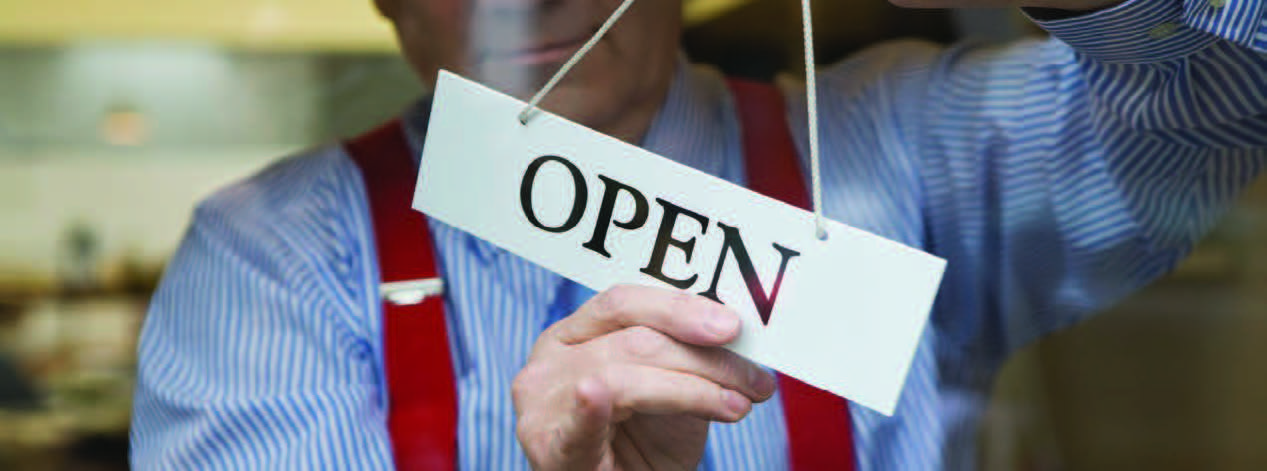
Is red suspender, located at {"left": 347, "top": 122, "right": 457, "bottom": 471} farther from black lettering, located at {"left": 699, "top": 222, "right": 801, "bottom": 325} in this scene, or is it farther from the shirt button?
the shirt button

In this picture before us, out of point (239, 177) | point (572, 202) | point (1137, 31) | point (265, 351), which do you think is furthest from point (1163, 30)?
point (239, 177)

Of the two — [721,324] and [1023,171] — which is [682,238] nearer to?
[721,324]

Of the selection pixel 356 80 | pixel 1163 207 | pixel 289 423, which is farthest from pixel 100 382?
pixel 1163 207

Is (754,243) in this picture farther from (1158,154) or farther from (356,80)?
(356,80)

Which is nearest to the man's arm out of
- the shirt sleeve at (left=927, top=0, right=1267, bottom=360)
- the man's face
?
the shirt sleeve at (left=927, top=0, right=1267, bottom=360)

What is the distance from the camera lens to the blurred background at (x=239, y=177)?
2.60 feet

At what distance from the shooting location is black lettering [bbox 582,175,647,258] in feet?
1.59

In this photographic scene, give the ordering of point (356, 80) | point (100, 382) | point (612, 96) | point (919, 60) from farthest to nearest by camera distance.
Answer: point (100, 382) → point (356, 80) → point (919, 60) → point (612, 96)

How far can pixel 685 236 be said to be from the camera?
1.57 feet

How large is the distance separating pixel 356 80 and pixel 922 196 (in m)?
0.38

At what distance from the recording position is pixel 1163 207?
0.68 meters

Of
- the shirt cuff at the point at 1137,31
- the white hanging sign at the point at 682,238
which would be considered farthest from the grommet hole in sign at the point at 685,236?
the shirt cuff at the point at 1137,31

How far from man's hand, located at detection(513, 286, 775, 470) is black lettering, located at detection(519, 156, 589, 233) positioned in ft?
0.11

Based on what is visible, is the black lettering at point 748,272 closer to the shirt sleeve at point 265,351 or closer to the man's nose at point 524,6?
the man's nose at point 524,6
